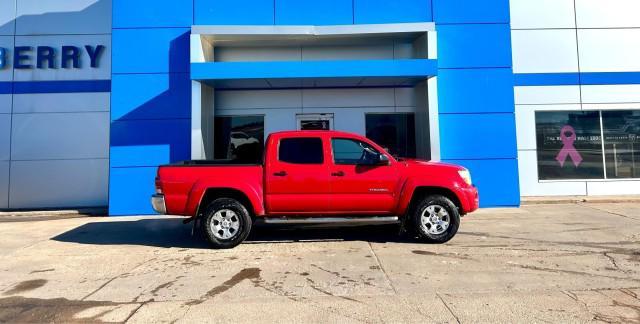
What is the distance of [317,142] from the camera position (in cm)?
707

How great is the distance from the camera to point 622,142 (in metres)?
12.8

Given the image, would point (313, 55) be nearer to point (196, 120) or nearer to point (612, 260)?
point (196, 120)

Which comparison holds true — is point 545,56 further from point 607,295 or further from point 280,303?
point 280,303

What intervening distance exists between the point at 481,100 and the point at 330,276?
782 centimetres

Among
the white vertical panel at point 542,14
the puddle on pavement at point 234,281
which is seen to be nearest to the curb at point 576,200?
the white vertical panel at point 542,14

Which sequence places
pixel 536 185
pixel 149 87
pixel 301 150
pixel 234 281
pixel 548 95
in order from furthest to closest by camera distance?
pixel 548 95
pixel 536 185
pixel 149 87
pixel 301 150
pixel 234 281

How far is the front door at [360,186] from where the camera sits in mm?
6863

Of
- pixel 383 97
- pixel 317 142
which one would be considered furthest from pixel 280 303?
pixel 383 97

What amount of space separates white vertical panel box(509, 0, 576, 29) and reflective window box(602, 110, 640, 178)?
3237 millimetres

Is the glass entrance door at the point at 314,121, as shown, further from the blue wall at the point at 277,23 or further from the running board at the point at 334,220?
the running board at the point at 334,220

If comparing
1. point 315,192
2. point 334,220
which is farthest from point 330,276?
point 315,192

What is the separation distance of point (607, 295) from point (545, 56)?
10.2 meters

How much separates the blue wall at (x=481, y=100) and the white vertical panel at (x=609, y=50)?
3.51 meters

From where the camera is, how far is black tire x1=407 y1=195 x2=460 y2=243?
6855 mm
